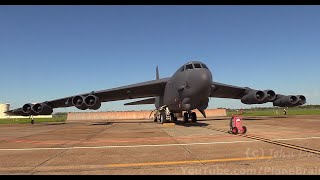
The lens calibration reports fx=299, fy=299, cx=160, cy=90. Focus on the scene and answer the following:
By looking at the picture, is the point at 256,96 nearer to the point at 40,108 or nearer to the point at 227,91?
the point at 227,91

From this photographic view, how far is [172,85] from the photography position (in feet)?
76.0

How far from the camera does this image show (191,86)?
19469 millimetres

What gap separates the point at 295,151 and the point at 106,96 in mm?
22890

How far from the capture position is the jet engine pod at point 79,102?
25.7 meters

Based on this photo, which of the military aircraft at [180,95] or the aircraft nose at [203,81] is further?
the military aircraft at [180,95]

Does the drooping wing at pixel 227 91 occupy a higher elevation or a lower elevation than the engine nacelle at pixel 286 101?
higher

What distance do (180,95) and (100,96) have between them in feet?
34.3

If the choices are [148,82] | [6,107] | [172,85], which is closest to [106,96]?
[148,82]

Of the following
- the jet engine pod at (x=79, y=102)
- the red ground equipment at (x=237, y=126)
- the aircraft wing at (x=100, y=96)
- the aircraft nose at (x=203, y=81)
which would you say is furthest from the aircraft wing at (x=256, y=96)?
the red ground equipment at (x=237, y=126)

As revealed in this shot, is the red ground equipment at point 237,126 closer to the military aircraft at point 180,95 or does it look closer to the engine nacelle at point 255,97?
the military aircraft at point 180,95
